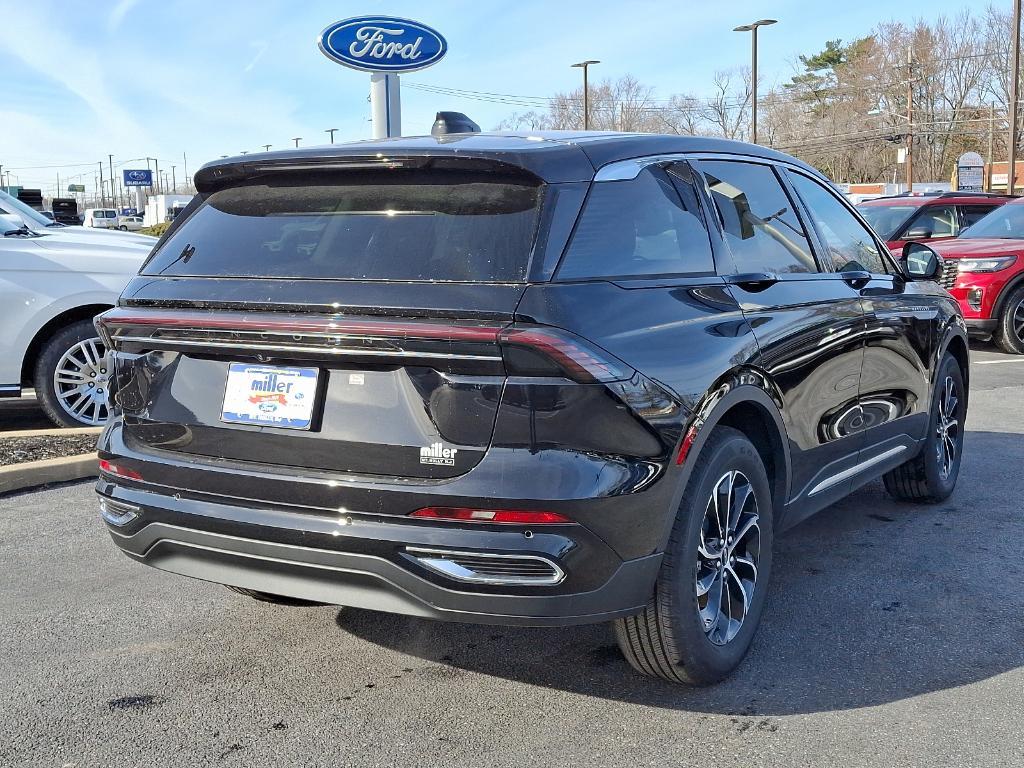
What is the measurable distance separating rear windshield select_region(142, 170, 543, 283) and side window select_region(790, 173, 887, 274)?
190 cm

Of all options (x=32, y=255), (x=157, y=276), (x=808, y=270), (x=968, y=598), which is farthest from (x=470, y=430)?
(x=32, y=255)

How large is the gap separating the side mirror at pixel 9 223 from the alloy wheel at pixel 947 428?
19.7ft

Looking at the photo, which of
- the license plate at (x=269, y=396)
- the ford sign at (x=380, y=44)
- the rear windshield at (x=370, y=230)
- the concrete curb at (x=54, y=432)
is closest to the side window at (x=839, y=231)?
the rear windshield at (x=370, y=230)

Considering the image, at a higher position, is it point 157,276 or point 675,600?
point 157,276

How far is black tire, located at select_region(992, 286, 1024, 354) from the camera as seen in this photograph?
11.7m

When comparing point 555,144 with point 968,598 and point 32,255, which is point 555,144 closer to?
point 968,598

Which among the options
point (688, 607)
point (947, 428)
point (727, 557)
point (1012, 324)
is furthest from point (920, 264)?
point (1012, 324)

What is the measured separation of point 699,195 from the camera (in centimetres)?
365

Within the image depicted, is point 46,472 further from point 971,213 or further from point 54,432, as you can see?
point 971,213

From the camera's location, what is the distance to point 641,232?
3.26 metres

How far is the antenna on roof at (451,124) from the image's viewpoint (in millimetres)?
4133

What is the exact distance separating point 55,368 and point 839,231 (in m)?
5.11

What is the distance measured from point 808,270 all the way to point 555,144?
4.80 ft

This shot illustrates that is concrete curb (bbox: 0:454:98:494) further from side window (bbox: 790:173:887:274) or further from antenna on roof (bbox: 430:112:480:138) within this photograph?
side window (bbox: 790:173:887:274)
